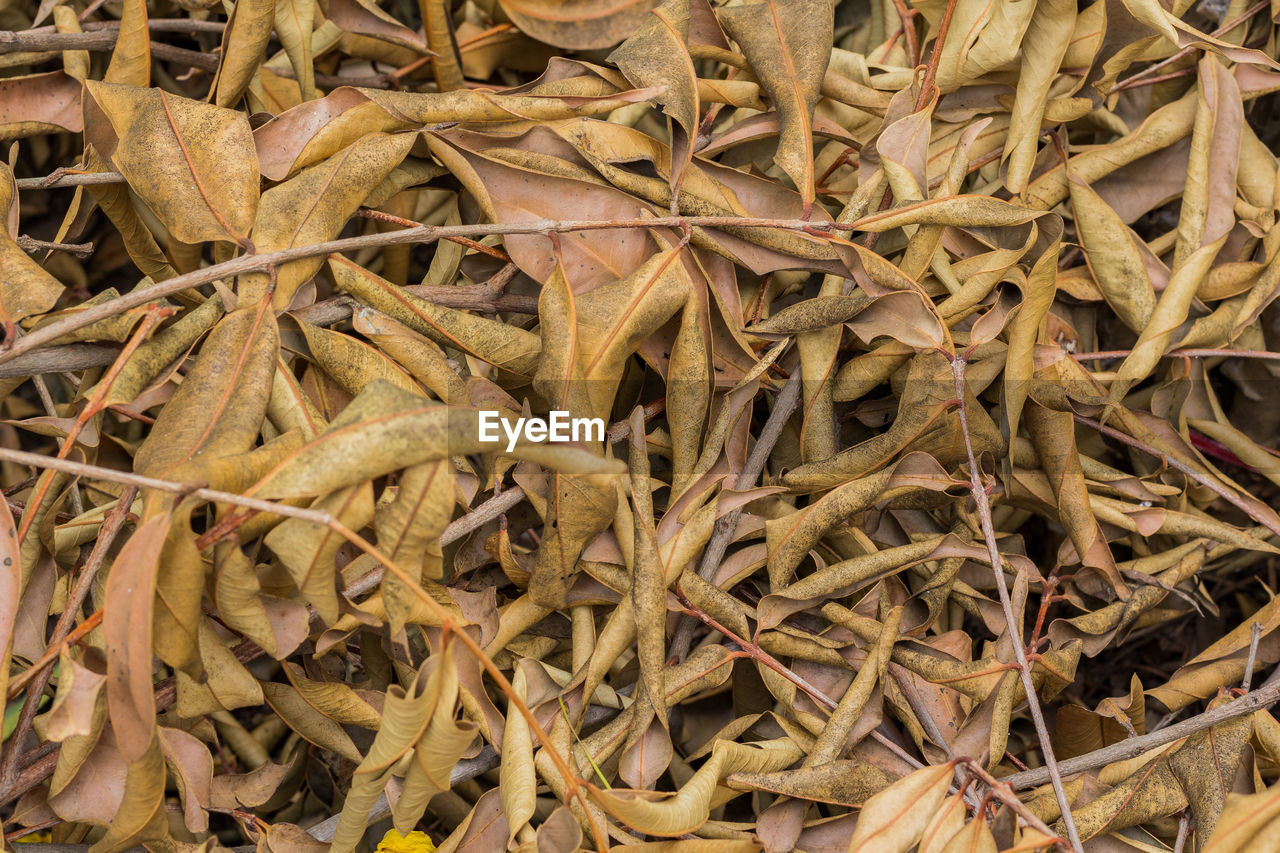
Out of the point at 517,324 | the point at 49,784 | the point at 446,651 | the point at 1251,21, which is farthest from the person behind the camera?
the point at 1251,21

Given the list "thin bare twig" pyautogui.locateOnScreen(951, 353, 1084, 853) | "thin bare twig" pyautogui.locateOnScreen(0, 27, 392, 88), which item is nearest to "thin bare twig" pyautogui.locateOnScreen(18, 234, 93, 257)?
"thin bare twig" pyautogui.locateOnScreen(0, 27, 392, 88)

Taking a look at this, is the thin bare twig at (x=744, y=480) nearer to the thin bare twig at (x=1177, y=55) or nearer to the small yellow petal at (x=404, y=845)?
the small yellow petal at (x=404, y=845)

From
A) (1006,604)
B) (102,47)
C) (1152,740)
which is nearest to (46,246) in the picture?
(102,47)

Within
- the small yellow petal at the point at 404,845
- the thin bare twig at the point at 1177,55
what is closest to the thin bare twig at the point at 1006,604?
the thin bare twig at the point at 1177,55

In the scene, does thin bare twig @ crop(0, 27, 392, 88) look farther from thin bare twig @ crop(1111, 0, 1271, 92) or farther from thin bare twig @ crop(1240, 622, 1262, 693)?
thin bare twig @ crop(1240, 622, 1262, 693)

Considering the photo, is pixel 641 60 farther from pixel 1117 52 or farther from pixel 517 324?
pixel 1117 52

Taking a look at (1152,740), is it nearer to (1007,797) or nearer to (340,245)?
(1007,797)

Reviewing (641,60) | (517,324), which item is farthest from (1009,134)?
(517,324)

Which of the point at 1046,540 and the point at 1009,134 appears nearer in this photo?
the point at 1009,134

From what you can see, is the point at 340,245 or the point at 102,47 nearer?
the point at 340,245
